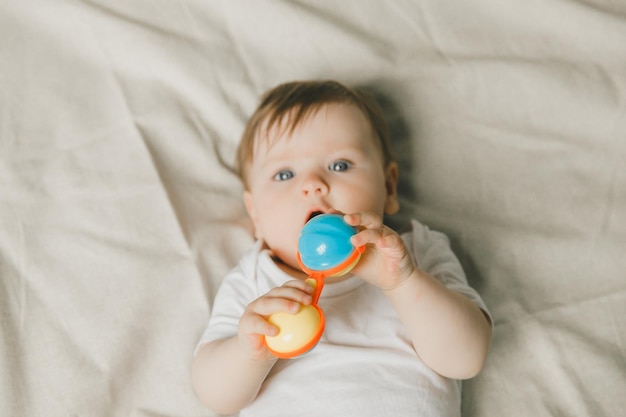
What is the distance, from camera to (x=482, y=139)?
1.30 m

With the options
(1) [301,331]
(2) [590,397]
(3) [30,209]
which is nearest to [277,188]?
(1) [301,331]

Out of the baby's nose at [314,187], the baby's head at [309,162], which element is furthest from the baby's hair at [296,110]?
the baby's nose at [314,187]

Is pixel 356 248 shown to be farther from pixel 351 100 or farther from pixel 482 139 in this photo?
pixel 482 139

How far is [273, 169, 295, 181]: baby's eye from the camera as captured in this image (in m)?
1.08

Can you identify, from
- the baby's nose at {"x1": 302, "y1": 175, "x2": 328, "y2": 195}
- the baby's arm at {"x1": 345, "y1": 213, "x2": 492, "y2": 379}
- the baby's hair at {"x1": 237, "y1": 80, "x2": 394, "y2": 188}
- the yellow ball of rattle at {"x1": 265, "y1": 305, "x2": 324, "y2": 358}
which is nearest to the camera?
the yellow ball of rattle at {"x1": 265, "y1": 305, "x2": 324, "y2": 358}

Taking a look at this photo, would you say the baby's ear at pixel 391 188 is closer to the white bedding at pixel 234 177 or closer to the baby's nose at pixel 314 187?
the white bedding at pixel 234 177

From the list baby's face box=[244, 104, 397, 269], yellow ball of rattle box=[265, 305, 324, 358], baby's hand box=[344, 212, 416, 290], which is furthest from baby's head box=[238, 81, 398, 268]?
yellow ball of rattle box=[265, 305, 324, 358]

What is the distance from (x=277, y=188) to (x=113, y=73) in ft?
1.58

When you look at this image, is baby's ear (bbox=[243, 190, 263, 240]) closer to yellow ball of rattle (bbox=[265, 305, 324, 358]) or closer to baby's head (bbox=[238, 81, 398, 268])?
baby's head (bbox=[238, 81, 398, 268])

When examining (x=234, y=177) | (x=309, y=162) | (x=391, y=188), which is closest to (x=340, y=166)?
(x=309, y=162)

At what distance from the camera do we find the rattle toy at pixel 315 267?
79 cm

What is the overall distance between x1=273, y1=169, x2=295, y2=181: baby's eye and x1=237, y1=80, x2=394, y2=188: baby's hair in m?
0.07

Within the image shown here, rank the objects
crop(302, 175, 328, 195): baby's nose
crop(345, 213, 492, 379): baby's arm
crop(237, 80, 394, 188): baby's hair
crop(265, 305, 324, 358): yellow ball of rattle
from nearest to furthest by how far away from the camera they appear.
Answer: crop(265, 305, 324, 358): yellow ball of rattle → crop(345, 213, 492, 379): baby's arm → crop(302, 175, 328, 195): baby's nose → crop(237, 80, 394, 188): baby's hair

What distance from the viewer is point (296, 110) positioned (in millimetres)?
1115
